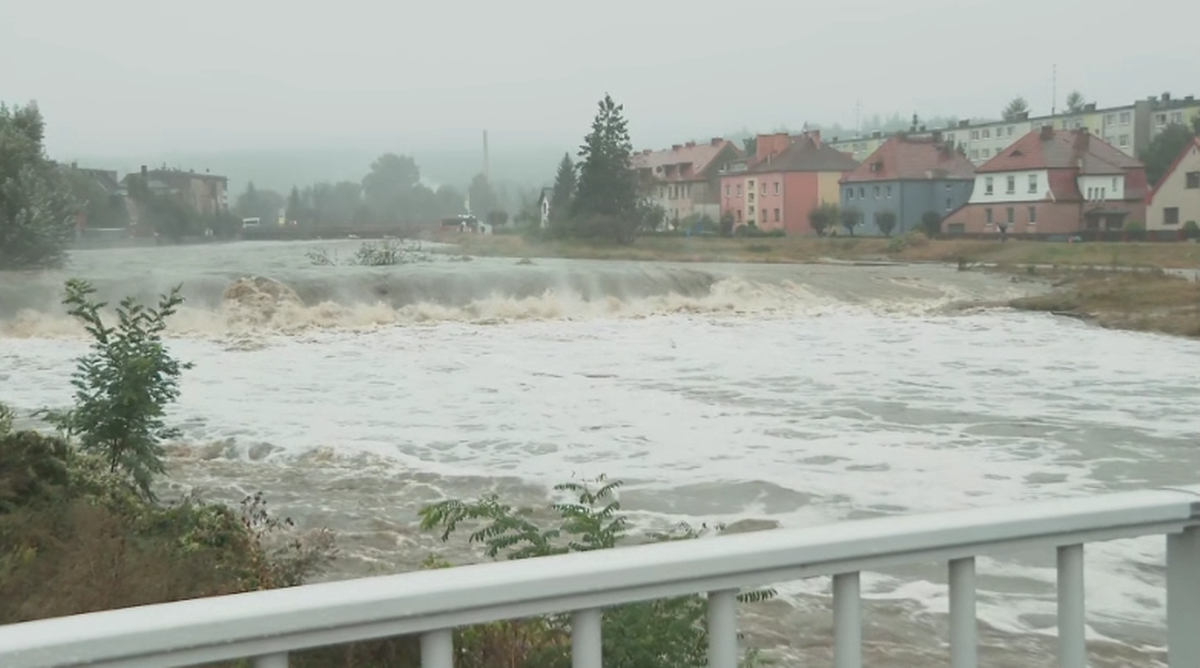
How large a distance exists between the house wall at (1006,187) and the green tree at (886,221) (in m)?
0.82

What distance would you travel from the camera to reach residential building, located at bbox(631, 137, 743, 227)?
11.6 m

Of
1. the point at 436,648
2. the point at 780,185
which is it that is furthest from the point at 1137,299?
the point at 436,648

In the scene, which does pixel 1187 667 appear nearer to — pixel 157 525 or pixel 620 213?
pixel 157 525

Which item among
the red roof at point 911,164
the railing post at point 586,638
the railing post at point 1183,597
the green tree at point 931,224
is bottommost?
the railing post at point 1183,597

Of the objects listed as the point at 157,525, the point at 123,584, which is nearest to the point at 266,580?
the point at 157,525

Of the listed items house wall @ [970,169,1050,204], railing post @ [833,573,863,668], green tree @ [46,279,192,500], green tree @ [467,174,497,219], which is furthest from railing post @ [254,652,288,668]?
house wall @ [970,169,1050,204]

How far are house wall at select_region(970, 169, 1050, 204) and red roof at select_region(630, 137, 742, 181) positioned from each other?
236cm

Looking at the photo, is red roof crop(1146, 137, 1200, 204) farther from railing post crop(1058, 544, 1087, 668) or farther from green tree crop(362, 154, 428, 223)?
railing post crop(1058, 544, 1087, 668)

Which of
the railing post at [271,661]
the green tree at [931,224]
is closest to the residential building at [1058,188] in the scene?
the green tree at [931,224]

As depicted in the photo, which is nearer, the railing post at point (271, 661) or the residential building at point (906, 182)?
the railing post at point (271, 661)

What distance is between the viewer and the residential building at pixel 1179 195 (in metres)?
11.3

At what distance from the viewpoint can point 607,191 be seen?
11.5 metres

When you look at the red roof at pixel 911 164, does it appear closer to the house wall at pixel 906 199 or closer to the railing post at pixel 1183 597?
the house wall at pixel 906 199

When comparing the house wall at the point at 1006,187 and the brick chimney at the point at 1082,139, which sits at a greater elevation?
the brick chimney at the point at 1082,139
